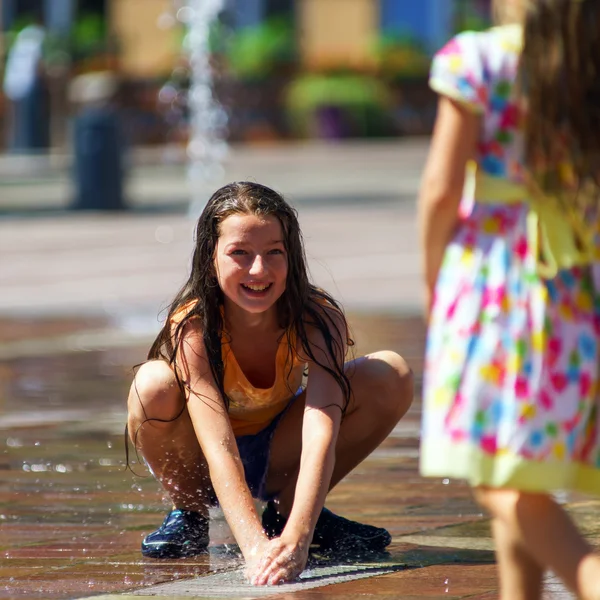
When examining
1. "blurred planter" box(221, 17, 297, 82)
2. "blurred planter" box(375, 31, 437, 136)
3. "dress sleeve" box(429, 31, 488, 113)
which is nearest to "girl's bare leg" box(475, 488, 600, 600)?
"dress sleeve" box(429, 31, 488, 113)

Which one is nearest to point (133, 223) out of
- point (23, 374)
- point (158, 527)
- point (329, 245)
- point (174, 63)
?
point (329, 245)

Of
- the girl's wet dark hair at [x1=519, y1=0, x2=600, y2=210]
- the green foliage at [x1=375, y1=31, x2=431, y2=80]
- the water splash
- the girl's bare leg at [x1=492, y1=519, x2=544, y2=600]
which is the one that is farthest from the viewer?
the green foliage at [x1=375, y1=31, x2=431, y2=80]

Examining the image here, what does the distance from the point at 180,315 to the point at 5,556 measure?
77cm

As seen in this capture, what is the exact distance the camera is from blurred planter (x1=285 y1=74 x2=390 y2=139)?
104 feet

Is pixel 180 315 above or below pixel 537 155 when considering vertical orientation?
below

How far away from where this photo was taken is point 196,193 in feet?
69.7

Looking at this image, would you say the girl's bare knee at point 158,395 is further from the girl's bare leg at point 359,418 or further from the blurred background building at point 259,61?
the blurred background building at point 259,61

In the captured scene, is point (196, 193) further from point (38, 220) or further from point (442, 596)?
point (442, 596)

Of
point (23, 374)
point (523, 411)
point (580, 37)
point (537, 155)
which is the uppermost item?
point (580, 37)

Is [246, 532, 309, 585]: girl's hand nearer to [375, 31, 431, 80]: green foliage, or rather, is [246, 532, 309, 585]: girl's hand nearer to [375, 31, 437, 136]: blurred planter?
[375, 31, 437, 136]: blurred planter

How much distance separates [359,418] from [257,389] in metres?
0.28

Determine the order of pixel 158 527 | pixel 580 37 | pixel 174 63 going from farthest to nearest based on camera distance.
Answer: pixel 174 63 < pixel 158 527 < pixel 580 37

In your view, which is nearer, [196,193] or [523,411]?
→ [523,411]

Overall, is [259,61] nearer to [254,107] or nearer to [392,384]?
[254,107]
